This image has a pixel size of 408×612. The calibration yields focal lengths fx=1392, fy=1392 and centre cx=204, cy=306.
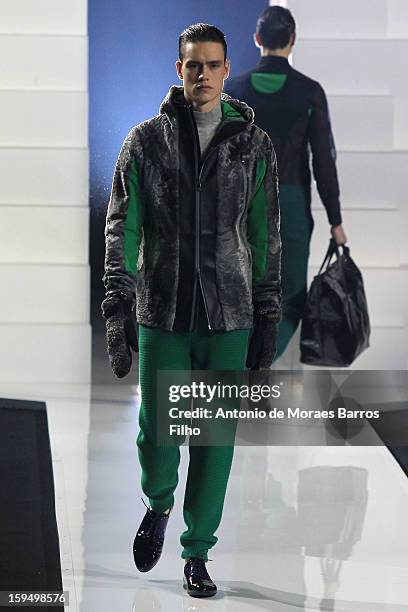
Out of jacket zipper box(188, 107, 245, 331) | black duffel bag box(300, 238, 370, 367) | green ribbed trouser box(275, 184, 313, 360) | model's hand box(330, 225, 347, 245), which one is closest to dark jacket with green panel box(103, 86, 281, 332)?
jacket zipper box(188, 107, 245, 331)

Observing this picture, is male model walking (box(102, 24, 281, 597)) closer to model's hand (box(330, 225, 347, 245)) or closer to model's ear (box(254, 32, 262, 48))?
model's ear (box(254, 32, 262, 48))

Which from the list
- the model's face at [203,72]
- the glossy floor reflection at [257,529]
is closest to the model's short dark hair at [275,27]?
the glossy floor reflection at [257,529]

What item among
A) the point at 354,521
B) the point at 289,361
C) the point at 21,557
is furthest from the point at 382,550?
the point at 289,361

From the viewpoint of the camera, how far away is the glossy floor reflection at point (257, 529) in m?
3.40

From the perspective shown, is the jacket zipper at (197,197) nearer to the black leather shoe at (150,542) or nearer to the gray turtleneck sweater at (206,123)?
the gray turtleneck sweater at (206,123)

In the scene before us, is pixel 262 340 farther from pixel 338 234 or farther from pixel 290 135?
pixel 338 234

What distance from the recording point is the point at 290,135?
17.5ft

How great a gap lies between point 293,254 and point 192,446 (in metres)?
2.23

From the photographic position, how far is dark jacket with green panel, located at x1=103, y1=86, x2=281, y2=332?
3252 millimetres

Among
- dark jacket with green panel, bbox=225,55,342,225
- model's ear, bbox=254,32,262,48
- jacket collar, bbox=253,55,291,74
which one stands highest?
model's ear, bbox=254,32,262,48

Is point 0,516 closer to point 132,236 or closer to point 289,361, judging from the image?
point 132,236

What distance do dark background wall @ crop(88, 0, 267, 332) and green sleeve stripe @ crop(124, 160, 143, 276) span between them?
2050 millimetres

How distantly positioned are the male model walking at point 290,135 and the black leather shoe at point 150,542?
2017 millimetres

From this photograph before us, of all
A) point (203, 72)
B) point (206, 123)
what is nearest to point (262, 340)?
point (206, 123)
